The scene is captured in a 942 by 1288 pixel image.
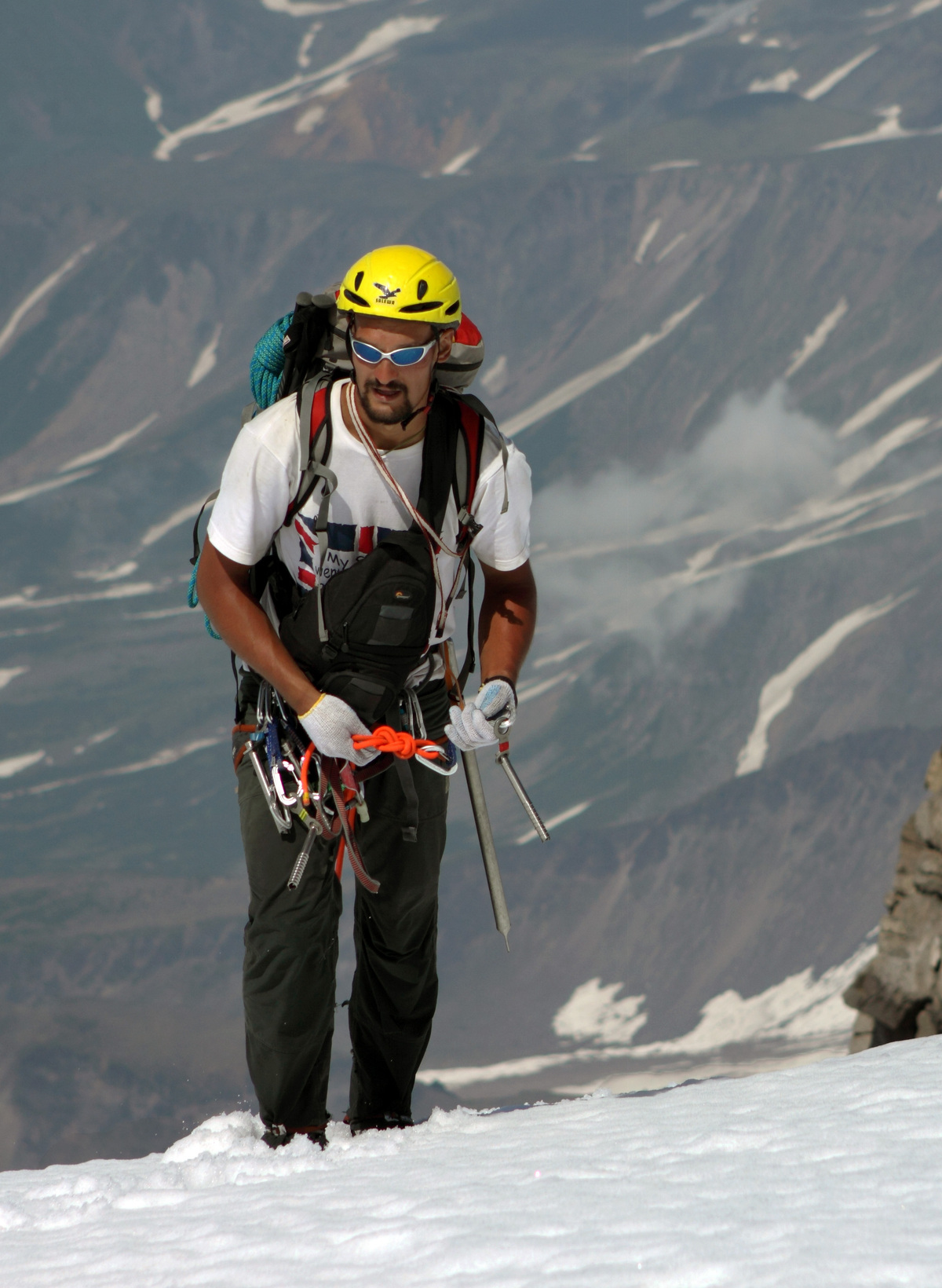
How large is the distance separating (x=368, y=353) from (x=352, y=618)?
2.92 feet

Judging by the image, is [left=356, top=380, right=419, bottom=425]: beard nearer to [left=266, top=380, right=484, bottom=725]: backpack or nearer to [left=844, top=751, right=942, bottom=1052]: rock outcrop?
[left=266, top=380, right=484, bottom=725]: backpack

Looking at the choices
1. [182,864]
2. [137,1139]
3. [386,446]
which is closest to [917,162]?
[182,864]

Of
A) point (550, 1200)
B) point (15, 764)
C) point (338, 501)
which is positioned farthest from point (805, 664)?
point (550, 1200)

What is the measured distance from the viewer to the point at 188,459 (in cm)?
7900

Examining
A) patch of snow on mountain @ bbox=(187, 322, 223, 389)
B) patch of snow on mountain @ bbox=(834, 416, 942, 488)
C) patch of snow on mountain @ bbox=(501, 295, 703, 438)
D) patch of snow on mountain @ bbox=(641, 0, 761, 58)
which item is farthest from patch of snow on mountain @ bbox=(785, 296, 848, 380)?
patch of snow on mountain @ bbox=(187, 322, 223, 389)

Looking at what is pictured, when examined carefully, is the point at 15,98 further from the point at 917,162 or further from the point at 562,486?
the point at 917,162

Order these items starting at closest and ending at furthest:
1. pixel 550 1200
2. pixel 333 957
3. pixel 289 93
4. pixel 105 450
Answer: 1. pixel 550 1200
2. pixel 333 957
3. pixel 105 450
4. pixel 289 93

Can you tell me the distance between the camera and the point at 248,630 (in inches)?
172

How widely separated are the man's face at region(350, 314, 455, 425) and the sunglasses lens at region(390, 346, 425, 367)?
1 centimetres

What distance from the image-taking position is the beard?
4234 mm

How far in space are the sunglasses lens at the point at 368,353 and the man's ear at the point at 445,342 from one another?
0.25 meters

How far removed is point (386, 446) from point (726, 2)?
96253mm

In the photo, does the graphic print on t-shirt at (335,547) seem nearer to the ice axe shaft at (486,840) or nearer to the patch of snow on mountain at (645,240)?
the ice axe shaft at (486,840)

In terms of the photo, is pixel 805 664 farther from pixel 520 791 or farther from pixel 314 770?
pixel 314 770
